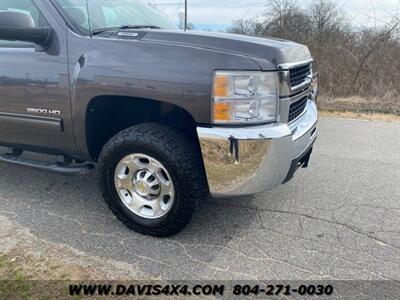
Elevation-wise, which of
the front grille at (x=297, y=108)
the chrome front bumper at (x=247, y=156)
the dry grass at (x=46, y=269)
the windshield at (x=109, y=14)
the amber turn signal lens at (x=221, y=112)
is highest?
the windshield at (x=109, y=14)

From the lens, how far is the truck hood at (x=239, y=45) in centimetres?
267

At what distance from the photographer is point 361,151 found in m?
5.26

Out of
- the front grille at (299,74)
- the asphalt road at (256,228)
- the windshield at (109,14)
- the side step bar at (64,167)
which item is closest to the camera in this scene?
the asphalt road at (256,228)

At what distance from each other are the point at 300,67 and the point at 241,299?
1.77 meters

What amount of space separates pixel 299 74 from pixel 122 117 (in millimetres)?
1490

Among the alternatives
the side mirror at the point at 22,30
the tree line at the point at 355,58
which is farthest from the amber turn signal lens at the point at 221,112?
the tree line at the point at 355,58

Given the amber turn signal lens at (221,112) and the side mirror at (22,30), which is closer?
the amber turn signal lens at (221,112)

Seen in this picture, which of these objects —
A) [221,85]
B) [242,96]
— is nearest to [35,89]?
[221,85]

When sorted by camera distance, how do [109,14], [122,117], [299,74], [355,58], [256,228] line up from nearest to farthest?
1. [299,74]
2. [256,228]
3. [122,117]
4. [109,14]
5. [355,58]

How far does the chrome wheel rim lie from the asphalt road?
0.77 feet

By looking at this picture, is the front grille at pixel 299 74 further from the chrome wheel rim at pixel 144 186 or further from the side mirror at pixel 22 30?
the side mirror at pixel 22 30

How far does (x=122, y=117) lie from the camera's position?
338 centimetres

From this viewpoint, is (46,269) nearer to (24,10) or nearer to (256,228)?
(256,228)

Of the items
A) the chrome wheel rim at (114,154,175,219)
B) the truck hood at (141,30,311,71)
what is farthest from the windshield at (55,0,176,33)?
the chrome wheel rim at (114,154,175,219)
